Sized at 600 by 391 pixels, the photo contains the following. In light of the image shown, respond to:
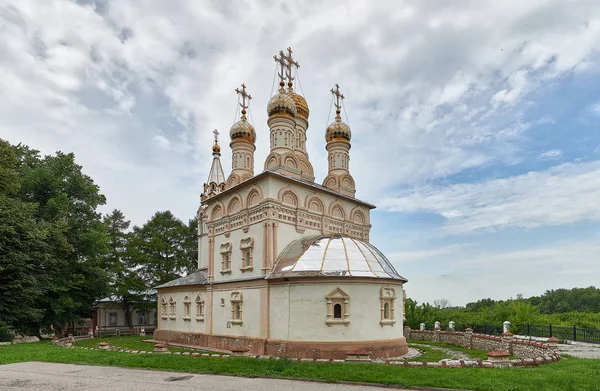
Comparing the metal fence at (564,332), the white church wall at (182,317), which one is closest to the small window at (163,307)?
the white church wall at (182,317)

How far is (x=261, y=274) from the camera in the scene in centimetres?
1755

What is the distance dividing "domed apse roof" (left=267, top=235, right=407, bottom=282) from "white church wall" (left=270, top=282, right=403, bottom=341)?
1.47ft

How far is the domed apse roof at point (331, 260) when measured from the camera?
15.8 metres

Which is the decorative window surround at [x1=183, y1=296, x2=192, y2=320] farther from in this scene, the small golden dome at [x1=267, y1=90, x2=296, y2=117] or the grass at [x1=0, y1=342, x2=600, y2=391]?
the small golden dome at [x1=267, y1=90, x2=296, y2=117]

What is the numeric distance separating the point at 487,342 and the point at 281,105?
14.9m

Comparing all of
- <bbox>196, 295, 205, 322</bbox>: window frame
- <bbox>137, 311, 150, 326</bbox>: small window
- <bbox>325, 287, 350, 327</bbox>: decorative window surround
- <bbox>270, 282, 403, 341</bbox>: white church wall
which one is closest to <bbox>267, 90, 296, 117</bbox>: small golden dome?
<bbox>270, 282, 403, 341</bbox>: white church wall

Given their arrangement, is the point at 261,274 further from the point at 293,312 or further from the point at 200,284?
the point at 200,284

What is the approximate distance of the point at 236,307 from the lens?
18750mm

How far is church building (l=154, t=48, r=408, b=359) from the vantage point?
15.5 m

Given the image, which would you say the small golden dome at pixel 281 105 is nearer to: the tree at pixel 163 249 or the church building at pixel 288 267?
the church building at pixel 288 267

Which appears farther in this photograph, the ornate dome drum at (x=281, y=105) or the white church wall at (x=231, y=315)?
the ornate dome drum at (x=281, y=105)

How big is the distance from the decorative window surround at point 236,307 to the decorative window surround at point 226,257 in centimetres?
149

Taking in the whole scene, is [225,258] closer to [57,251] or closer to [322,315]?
[322,315]

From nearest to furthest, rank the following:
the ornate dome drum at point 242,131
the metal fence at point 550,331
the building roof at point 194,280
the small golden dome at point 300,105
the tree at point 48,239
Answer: the metal fence at point 550,331 → the tree at point 48,239 → the building roof at point 194,280 → the small golden dome at point 300,105 → the ornate dome drum at point 242,131
